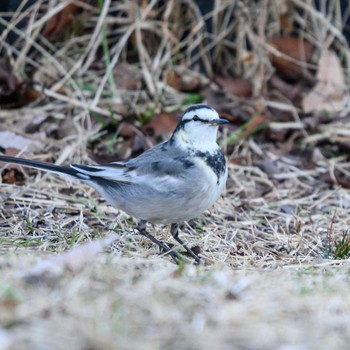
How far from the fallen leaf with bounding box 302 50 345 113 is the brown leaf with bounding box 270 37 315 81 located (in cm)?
15

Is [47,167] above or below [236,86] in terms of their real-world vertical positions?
above

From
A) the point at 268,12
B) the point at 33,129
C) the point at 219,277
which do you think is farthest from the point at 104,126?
the point at 219,277

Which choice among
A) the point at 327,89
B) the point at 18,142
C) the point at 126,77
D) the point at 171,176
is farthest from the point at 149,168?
the point at 327,89

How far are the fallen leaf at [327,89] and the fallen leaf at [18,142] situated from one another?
247 centimetres

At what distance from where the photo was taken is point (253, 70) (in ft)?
23.3

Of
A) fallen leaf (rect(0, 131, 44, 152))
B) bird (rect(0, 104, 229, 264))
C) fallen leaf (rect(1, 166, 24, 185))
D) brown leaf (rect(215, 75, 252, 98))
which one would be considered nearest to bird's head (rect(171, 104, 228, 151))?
bird (rect(0, 104, 229, 264))

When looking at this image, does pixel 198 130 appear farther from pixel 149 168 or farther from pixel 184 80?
pixel 184 80

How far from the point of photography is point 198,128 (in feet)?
14.3

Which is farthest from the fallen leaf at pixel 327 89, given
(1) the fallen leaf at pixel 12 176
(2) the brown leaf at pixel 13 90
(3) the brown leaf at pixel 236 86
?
(1) the fallen leaf at pixel 12 176

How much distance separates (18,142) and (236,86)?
2.22 meters

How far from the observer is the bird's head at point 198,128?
14.2ft

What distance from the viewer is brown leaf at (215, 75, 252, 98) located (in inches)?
270

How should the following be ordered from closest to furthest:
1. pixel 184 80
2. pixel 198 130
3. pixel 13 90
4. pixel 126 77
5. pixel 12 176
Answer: pixel 198 130 → pixel 12 176 → pixel 13 90 → pixel 126 77 → pixel 184 80

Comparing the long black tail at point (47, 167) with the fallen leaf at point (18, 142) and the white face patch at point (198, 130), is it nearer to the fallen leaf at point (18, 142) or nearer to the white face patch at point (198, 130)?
the white face patch at point (198, 130)
